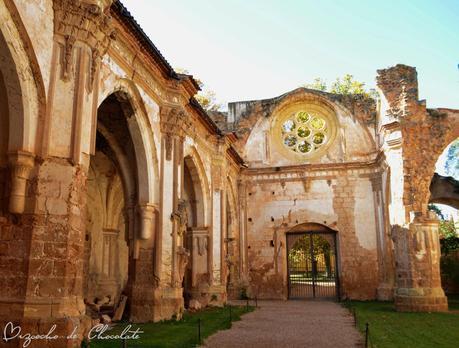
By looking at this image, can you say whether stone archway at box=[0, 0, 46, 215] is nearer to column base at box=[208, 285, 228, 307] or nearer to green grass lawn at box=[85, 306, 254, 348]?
green grass lawn at box=[85, 306, 254, 348]

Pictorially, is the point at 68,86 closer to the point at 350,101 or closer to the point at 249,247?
the point at 249,247

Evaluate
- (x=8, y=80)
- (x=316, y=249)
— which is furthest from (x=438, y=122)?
(x=316, y=249)

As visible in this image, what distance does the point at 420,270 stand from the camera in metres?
13.9

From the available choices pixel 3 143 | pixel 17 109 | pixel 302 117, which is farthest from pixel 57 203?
pixel 302 117

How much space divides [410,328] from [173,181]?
6519 mm

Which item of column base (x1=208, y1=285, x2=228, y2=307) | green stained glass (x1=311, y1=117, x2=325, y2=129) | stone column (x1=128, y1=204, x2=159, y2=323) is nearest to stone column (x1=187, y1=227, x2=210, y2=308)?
column base (x1=208, y1=285, x2=228, y2=307)

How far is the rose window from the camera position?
21031 mm

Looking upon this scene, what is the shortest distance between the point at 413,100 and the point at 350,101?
536 cm

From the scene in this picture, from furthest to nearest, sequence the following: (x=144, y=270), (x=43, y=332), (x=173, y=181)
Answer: (x=173, y=181) → (x=144, y=270) → (x=43, y=332)

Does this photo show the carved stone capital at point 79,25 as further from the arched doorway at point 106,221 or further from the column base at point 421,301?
the column base at point 421,301

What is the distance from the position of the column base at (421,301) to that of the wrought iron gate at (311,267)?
223 inches

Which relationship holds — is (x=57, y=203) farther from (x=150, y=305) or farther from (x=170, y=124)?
(x=170, y=124)

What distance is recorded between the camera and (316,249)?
108 feet

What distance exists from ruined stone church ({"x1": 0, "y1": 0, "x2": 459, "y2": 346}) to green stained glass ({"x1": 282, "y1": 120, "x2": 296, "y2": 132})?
0.36ft
